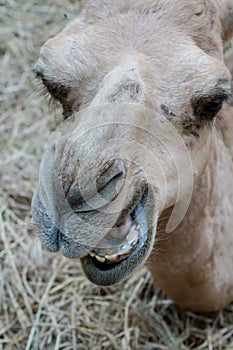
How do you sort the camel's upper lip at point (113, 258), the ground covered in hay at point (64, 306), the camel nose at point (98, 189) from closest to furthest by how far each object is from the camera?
the camel nose at point (98, 189)
the camel's upper lip at point (113, 258)
the ground covered in hay at point (64, 306)

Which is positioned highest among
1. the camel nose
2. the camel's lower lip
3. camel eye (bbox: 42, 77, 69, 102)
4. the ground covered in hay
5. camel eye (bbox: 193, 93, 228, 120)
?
camel eye (bbox: 42, 77, 69, 102)

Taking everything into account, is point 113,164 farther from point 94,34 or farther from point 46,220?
point 94,34

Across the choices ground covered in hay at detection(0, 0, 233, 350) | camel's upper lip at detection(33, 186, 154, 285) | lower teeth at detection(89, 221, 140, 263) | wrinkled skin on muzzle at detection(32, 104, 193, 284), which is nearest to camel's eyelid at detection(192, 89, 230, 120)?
wrinkled skin on muzzle at detection(32, 104, 193, 284)

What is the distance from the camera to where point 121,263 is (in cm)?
231

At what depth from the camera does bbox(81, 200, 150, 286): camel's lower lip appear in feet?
7.47

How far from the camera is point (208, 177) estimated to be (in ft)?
9.33

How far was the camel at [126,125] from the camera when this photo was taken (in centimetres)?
215

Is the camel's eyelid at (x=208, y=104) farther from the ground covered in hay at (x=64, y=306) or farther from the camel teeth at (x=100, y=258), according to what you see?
the ground covered in hay at (x=64, y=306)

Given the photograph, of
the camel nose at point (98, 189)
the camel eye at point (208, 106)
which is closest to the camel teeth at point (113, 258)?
the camel nose at point (98, 189)

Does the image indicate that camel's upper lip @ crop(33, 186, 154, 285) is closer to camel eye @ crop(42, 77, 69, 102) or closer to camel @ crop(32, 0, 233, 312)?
camel @ crop(32, 0, 233, 312)

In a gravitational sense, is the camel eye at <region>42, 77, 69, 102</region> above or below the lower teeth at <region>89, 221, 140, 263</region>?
above

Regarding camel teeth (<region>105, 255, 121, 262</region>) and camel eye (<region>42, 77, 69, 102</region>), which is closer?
camel teeth (<region>105, 255, 121, 262</region>)

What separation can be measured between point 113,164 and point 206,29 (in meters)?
0.64

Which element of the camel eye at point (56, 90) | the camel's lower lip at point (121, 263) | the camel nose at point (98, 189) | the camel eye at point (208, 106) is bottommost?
the camel's lower lip at point (121, 263)
